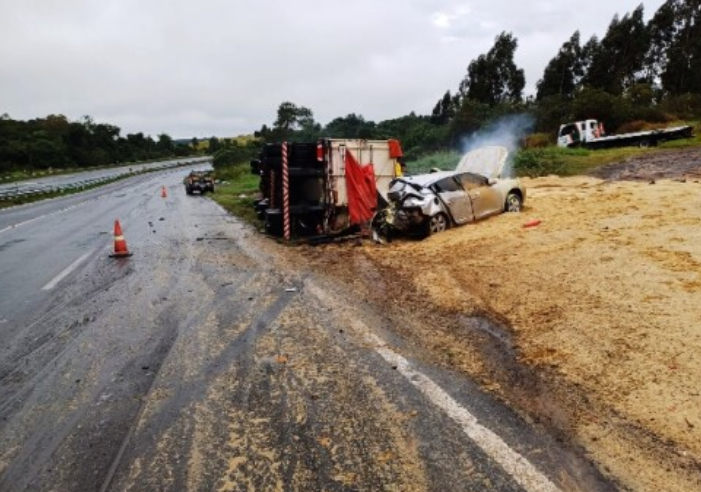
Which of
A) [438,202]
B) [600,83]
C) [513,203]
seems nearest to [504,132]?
[600,83]

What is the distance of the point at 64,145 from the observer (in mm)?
78750

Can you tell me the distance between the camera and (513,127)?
45094 millimetres

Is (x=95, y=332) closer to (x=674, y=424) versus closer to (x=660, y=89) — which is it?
(x=674, y=424)

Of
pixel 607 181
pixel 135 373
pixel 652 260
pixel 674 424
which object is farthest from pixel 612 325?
pixel 607 181

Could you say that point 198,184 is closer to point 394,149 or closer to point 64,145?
point 394,149

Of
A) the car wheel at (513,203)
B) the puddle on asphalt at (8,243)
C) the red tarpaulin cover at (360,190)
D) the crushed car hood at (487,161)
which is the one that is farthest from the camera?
the crushed car hood at (487,161)

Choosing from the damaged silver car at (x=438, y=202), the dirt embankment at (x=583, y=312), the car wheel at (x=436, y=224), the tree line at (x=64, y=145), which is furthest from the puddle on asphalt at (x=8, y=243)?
the tree line at (x=64, y=145)

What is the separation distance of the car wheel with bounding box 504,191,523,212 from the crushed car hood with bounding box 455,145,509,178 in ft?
2.60

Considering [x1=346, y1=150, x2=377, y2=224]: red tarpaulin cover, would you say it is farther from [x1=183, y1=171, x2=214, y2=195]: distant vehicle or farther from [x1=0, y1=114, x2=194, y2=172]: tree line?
[x1=0, y1=114, x2=194, y2=172]: tree line

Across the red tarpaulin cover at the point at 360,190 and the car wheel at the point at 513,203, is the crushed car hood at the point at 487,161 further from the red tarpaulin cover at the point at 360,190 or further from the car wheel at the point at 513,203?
the red tarpaulin cover at the point at 360,190

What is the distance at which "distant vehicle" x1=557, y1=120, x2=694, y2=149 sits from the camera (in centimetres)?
2925

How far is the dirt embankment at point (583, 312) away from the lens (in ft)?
12.8

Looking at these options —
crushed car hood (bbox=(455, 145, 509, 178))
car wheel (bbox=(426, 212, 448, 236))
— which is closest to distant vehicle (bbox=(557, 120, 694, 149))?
crushed car hood (bbox=(455, 145, 509, 178))

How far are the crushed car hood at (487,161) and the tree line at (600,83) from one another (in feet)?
90.2
